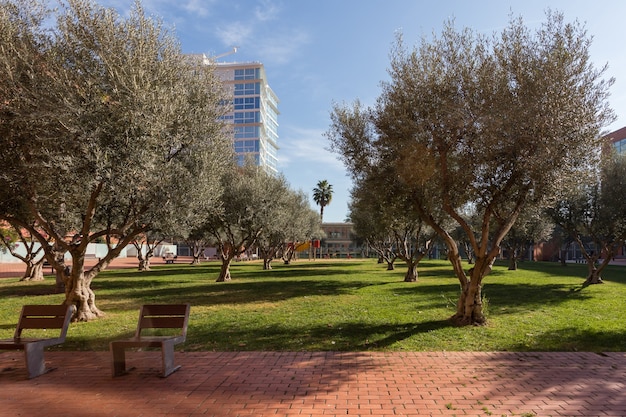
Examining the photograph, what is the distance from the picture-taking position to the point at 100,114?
7969mm

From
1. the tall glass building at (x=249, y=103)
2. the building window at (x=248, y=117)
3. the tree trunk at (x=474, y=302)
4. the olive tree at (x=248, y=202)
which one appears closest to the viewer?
the tree trunk at (x=474, y=302)

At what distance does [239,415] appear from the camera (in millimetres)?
4434

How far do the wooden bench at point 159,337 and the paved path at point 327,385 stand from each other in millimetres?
203

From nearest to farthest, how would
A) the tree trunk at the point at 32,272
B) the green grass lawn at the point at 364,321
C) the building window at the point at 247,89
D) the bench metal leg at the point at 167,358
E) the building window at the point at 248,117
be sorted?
the bench metal leg at the point at 167,358
the green grass lawn at the point at 364,321
the tree trunk at the point at 32,272
the building window at the point at 248,117
the building window at the point at 247,89

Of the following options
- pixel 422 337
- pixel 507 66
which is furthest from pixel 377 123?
pixel 422 337

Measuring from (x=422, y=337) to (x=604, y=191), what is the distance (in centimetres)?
1521

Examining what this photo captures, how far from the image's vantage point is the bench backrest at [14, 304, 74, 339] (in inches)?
249

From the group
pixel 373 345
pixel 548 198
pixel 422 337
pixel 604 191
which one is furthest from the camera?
pixel 604 191

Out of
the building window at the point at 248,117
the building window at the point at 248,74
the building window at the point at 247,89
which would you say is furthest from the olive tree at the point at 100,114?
the building window at the point at 248,74

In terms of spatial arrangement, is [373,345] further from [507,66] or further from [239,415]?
[507,66]

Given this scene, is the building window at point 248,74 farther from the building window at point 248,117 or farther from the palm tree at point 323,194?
the palm tree at point 323,194

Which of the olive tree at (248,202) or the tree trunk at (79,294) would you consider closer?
the tree trunk at (79,294)

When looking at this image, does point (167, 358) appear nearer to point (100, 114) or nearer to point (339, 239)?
point (100, 114)

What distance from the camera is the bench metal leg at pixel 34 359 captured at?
568 centimetres
